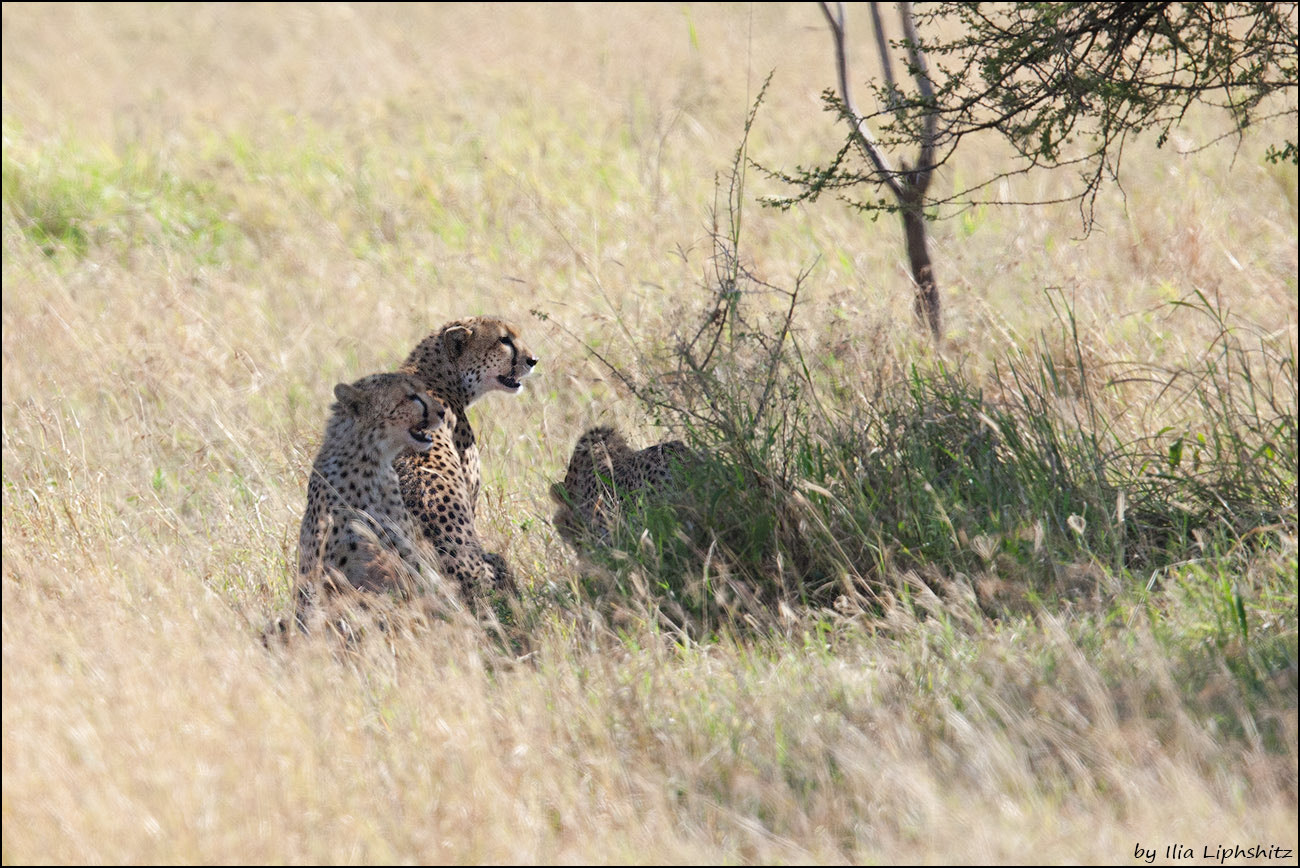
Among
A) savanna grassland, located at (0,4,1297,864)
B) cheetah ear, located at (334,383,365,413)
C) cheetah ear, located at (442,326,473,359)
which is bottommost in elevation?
savanna grassland, located at (0,4,1297,864)

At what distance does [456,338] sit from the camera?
5422 mm

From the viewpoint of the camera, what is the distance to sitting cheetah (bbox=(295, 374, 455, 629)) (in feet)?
13.7

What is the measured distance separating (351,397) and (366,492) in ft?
1.26

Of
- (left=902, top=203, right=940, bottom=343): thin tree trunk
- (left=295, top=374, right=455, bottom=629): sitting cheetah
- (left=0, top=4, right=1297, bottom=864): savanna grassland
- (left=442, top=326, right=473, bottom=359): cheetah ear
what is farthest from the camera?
(left=902, top=203, right=940, bottom=343): thin tree trunk

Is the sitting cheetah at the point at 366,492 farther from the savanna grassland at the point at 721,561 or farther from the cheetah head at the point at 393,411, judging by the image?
the savanna grassland at the point at 721,561

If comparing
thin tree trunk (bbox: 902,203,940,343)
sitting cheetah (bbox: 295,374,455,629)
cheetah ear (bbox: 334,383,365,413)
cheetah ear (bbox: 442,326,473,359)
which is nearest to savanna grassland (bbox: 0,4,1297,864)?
thin tree trunk (bbox: 902,203,940,343)

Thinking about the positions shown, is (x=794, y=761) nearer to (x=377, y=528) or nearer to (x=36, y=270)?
(x=377, y=528)

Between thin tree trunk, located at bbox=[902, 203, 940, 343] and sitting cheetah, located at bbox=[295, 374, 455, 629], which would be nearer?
sitting cheetah, located at bbox=[295, 374, 455, 629]

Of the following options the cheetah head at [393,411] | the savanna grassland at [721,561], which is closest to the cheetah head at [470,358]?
the savanna grassland at [721,561]

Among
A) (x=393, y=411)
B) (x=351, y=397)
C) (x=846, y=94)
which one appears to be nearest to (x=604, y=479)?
(x=393, y=411)

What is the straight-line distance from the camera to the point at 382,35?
1551 centimetres

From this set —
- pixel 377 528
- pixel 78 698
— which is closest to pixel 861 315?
pixel 377 528

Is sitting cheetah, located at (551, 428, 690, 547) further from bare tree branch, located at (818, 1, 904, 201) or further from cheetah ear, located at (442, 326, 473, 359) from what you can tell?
bare tree branch, located at (818, 1, 904, 201)

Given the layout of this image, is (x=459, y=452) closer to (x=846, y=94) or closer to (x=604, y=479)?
(x=604, y=479)
